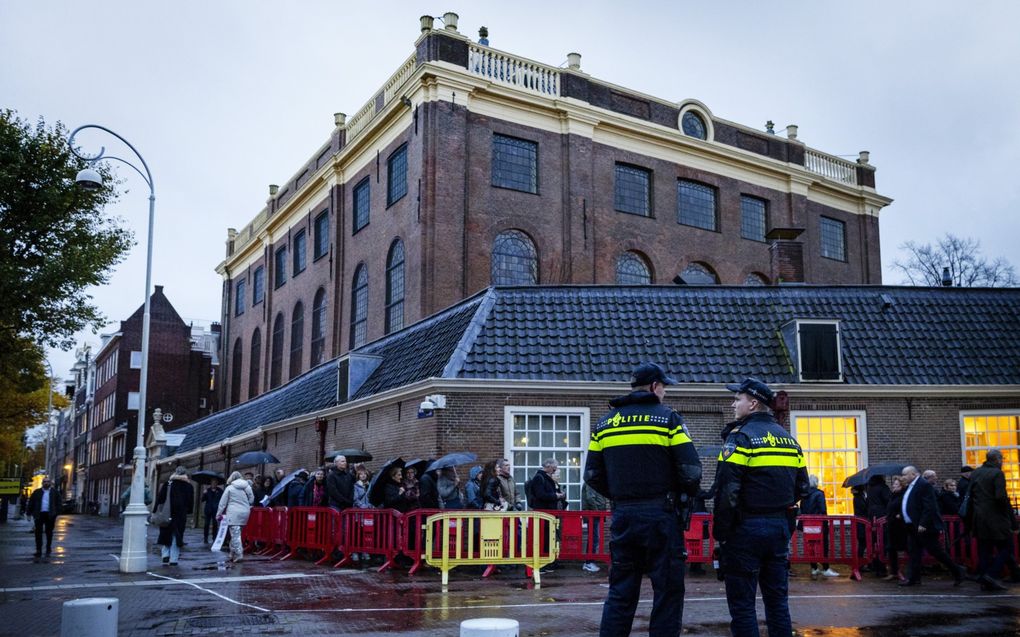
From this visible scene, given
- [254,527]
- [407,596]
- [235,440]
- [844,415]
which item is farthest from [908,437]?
[235,440]

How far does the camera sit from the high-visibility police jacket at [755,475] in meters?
6.66

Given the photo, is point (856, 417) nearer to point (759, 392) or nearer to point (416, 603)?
point (416, 603)

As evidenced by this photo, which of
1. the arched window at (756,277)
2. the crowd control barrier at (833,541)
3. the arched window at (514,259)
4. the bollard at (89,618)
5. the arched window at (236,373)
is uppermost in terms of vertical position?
the arched window at (756,277)

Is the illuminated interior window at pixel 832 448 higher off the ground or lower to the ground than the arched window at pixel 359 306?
lower

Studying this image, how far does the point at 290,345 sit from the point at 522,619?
36081 mm

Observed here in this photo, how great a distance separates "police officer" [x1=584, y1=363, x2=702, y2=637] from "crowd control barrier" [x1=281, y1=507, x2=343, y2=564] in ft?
32.8

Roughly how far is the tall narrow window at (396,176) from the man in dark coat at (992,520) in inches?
885

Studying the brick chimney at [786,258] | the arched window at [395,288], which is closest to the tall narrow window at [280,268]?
the arched window at [395,288]

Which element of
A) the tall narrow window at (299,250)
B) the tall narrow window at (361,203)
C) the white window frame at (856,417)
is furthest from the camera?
the tall narrow window at (299,250)

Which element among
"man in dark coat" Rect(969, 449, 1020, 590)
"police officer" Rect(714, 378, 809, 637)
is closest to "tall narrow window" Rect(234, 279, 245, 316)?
"man in dark coat" Rect(969, 449, 1020, 590)

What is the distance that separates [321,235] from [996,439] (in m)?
29.2

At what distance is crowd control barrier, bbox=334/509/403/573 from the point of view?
14.1m

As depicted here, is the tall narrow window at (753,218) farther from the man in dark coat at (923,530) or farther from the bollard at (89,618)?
the bollard at (89,618)

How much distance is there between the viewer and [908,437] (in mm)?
18672
